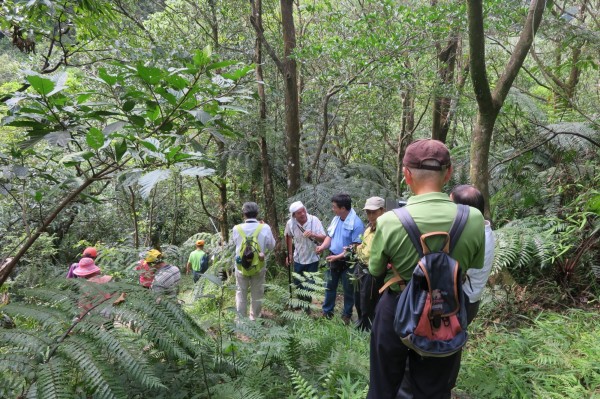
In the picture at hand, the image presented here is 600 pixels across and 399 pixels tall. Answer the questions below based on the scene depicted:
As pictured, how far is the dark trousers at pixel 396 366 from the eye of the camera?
6.90 ft

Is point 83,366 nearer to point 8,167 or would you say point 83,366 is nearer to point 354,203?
point 8,167

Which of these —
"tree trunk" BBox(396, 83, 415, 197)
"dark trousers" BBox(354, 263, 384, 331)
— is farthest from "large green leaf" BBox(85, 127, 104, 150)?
"tree trunk" BBox(396, 83, 415, 197)

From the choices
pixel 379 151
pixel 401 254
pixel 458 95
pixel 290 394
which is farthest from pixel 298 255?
pixel 379 151

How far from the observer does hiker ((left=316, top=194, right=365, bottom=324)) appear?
4.82 metres

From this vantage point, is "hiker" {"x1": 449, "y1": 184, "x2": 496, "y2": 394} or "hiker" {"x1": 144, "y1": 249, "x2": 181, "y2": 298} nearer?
"hiker" {"x1": 449, "y1": 184, "x2": 496, "y2": 394}

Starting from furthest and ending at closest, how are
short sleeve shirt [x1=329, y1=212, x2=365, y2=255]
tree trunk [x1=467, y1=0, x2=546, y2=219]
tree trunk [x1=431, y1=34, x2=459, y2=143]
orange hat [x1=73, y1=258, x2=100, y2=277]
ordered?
1. tree trunk [x1=431, y1=34, x2=459, y2=143]
2. short sleeve shirt [x1=329, y1=212, x2=365, y2=255]
3. orange hat [x1=73, y1=258, x2=100, y2=277]
4. tree trunk [x1=467, y1=0, x2=546, y2=219]

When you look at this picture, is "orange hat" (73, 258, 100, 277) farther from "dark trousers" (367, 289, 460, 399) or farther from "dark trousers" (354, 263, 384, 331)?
"dark trousers" (367, 289, 460, 399)

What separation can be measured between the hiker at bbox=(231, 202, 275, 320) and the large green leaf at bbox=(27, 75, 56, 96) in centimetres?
354

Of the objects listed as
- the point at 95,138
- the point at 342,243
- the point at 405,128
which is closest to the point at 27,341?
the point at 95,138

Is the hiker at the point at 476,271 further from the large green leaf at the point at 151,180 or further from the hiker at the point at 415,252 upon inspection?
the large green leaf at the point at 151,180

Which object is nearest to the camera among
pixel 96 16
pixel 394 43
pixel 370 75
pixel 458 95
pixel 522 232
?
pixel 96 16

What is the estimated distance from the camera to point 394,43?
6.10 metres

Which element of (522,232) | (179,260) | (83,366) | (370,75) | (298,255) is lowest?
(179,260)

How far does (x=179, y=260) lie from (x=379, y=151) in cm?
743
